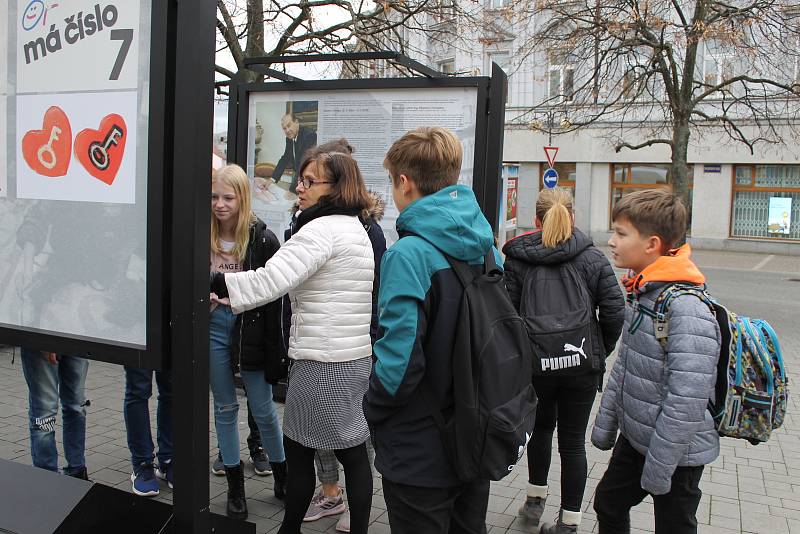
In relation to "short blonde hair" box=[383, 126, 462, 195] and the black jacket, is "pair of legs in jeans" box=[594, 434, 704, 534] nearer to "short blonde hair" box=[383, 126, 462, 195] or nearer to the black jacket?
"short blonde hair" box=[383, 126, 462, 195]

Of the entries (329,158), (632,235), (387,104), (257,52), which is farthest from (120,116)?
(257,52)

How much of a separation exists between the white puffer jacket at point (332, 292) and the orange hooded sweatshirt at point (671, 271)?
1.12m

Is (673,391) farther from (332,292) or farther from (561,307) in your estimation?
(332,292)

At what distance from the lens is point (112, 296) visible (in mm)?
2291

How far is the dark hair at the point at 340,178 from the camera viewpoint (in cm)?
312

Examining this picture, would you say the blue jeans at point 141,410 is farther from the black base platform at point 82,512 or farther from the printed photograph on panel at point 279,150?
the printed photograph on panel at point 279,150

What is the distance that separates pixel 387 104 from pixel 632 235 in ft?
8.46

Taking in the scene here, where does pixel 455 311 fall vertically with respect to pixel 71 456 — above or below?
above

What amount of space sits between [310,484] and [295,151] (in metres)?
2.84

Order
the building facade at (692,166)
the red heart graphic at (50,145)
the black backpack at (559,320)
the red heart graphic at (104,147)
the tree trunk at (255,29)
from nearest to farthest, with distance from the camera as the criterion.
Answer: the red heart graphic at (104,147) < the red heart graphic at (50,145) < the black backpack at (559,320) < the tree trunk at (255,29) < the building facade at (692,166)

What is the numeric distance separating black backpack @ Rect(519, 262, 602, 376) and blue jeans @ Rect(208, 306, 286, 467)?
1372mm

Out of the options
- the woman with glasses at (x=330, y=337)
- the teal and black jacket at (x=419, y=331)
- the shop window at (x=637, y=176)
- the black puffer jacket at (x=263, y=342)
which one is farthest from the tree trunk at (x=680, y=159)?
the shop window at (x=637, y=176)

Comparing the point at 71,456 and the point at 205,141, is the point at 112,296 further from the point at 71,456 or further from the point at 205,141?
the point at 71,456

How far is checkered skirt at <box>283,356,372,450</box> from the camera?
3.08 metres
